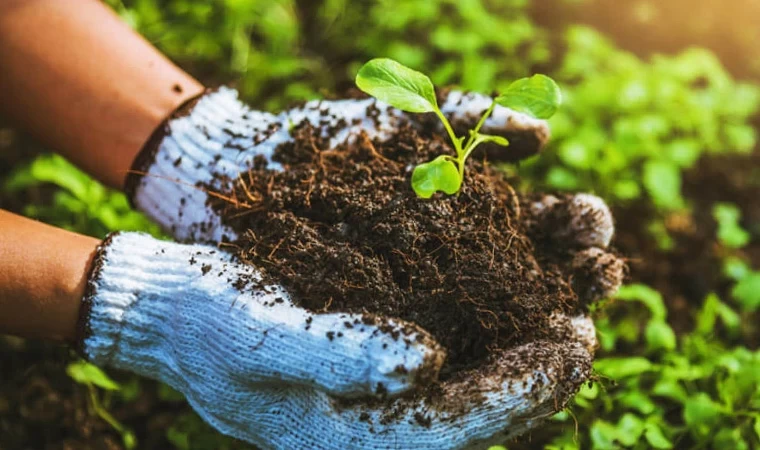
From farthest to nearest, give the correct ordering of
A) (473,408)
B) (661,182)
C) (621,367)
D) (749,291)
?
(661,182), (749,291), (621,367), (473,408)

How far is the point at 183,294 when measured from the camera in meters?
1.45

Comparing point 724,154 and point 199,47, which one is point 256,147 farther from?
point 724,154

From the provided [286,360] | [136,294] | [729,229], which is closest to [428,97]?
[286,360]

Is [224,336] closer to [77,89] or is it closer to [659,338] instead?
[77,89]

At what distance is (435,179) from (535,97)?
29 cm

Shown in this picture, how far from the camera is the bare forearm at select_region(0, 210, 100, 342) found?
57.6 inches

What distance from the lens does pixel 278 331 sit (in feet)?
4.33

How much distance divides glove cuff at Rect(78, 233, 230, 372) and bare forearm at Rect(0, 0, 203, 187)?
0.43 metres

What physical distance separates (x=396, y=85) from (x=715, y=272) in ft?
5.97

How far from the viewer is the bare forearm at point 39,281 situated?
146 cm

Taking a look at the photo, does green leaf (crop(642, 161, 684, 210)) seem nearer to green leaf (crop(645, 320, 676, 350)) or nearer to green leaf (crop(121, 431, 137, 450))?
green leaf (crop(645, 320, 676, 350))

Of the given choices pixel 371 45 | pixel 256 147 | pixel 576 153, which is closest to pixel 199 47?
pixel 371 45

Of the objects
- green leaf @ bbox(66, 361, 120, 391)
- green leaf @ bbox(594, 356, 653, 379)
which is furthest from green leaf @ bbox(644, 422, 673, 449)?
green leaf @ bbox(66, 361, 120, 391)

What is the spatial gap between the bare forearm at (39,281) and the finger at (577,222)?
3.62 feet
